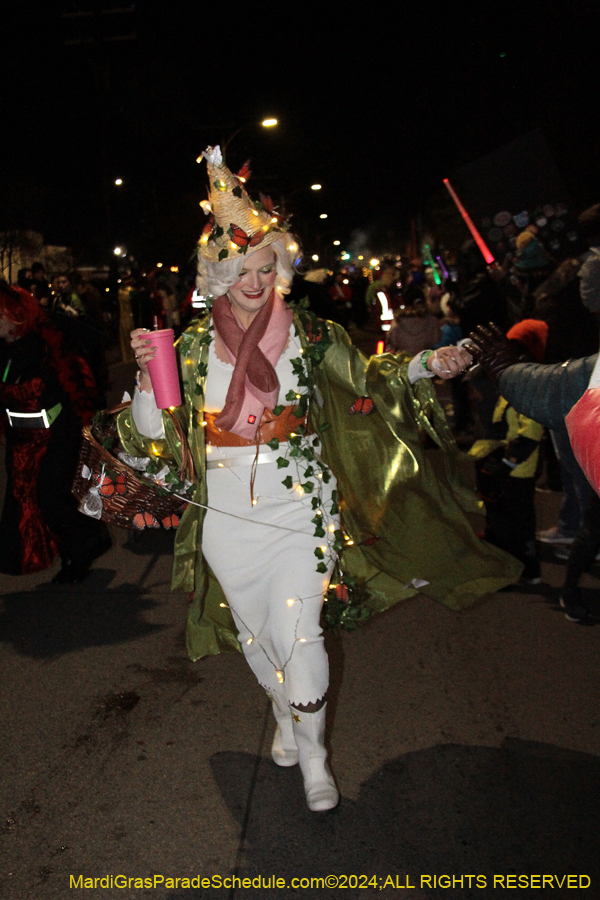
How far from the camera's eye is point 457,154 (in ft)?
60.7

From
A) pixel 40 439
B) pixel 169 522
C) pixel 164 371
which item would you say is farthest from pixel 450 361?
pixel 40 439

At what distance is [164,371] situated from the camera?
2670mm

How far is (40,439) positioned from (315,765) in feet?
10.7

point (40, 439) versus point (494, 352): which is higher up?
point (494, 352)

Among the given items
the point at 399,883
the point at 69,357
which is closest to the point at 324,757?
the point at 399,883

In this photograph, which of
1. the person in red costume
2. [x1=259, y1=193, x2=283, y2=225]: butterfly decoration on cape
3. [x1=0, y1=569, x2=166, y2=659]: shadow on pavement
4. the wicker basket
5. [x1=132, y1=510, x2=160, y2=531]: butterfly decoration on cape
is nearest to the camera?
[x1=259, y1=193, x2=283, y2=225]: butterfly decoration on cape

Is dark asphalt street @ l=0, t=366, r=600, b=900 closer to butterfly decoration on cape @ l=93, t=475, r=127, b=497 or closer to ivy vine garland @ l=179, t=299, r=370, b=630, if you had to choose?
ivy vine garland @ l=179, t=299, r=370, b=630

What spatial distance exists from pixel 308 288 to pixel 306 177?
125 ft

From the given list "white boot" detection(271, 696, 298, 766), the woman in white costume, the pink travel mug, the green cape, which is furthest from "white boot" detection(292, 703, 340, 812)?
the pink travel mug

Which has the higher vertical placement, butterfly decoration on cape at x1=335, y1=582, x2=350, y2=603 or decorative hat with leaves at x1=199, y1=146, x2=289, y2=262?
decorative hat with leaves at x1=199, y1=146, x2=289, y2=262

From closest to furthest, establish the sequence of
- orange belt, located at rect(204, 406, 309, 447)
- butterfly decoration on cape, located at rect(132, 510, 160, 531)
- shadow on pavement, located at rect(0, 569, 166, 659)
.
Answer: orange belt, located at rect(204, 406, 309, 447), butterfly decoration on cape, located at rect(132, 510, 160, 531), shadow on pavement, located at rect(0, 569, 166, 659)

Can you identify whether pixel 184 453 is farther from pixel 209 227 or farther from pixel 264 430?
pixel 209 227

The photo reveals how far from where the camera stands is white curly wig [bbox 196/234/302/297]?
2.90m

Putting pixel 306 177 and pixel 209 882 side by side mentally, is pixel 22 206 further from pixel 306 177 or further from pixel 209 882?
pixel 306 177
